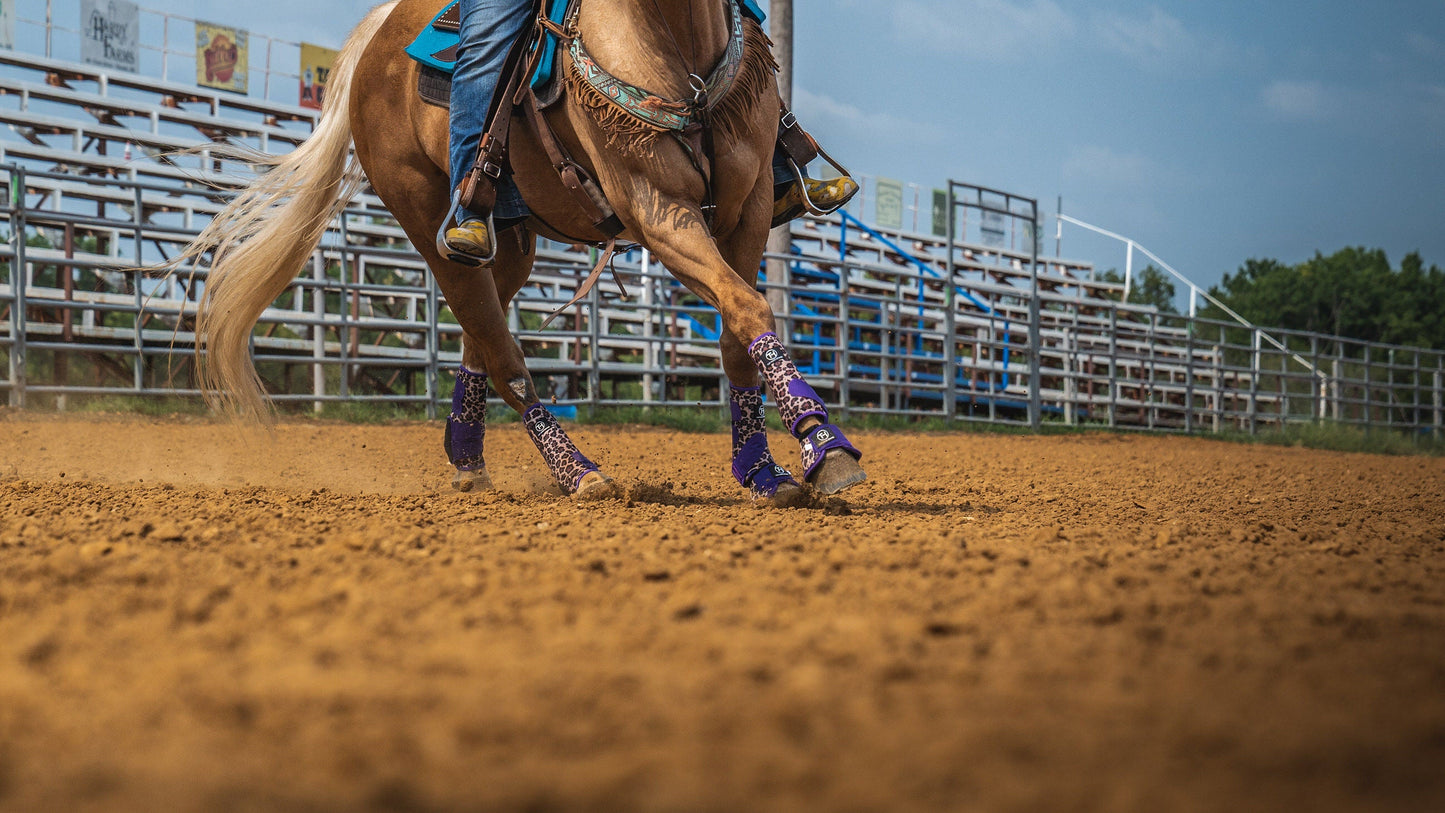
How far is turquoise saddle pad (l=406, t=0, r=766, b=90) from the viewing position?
299 centimetres

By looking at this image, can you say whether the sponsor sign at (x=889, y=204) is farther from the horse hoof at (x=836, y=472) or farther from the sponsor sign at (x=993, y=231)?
the horse hoof at (x=836, y=472)

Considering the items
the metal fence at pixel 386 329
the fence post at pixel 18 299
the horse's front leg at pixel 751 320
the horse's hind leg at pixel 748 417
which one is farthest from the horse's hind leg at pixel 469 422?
the fence post at pixel 18 299

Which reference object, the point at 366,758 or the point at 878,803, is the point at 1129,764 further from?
the point at 366,758

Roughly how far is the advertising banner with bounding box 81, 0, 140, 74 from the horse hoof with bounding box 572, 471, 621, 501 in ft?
45.7

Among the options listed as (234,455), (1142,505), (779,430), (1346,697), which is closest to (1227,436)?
(779,430)

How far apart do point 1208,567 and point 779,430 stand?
21.4ft

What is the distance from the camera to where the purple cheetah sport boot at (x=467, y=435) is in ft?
12.2

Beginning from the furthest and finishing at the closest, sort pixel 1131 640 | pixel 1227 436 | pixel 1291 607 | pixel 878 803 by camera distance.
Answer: pixel 1227 436, pixel 1291 607, pixel 1131 640, pixel 878 803

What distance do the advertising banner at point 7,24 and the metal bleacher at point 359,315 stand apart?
271 millimetres

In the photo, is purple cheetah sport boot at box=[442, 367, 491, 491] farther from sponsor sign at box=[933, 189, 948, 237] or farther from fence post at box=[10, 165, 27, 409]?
sponsor sign at box=[933, 189, 948, 237]

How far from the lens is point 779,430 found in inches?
326

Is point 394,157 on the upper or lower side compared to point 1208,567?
upper

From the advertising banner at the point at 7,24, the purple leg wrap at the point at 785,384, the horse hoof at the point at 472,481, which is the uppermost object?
the advertising banner at the point at 7,24

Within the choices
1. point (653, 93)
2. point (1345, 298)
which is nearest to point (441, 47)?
point (653, 93)
